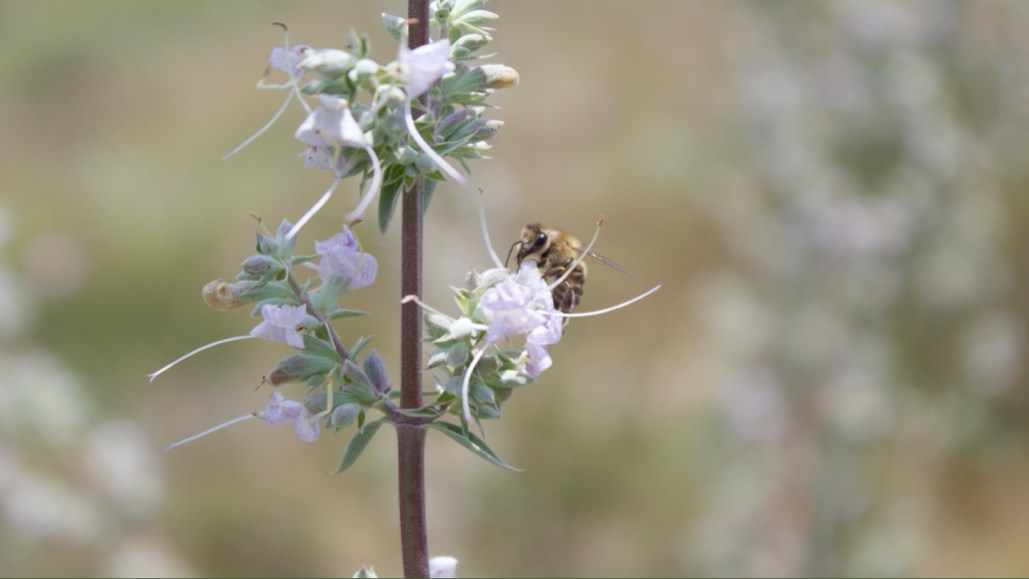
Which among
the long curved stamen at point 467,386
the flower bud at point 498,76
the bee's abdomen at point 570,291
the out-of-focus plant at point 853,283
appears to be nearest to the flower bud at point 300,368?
the long curved stamen at point 467,386

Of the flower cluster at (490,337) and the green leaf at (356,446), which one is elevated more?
the flower cluster at (490,337)

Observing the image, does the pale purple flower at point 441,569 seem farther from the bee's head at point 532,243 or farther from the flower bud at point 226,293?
the bee's head at point 532,243

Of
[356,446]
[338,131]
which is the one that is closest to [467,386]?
[356,446]

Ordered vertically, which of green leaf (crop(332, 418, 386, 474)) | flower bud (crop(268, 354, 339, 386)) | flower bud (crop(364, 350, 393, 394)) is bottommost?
green leaf (crop(332, 418, 386, 474))

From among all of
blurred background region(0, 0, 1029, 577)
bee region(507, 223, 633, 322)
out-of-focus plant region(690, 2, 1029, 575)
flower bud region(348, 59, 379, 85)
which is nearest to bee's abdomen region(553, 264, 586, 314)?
bee region(507, 223, 633, 322)

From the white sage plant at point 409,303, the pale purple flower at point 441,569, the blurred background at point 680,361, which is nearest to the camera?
the white sage plant at point 409,303

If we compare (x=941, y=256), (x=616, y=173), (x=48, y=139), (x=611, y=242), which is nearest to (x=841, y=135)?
(x=941, y=256)

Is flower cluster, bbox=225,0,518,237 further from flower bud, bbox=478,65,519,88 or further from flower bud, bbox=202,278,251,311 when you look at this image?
flower bud, bbox=202,278,251,311
